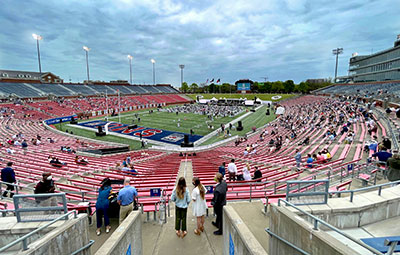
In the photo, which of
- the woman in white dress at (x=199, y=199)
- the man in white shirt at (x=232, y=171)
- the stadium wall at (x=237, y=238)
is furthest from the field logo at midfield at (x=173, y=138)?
the stadium wall at (x=237, y=238)

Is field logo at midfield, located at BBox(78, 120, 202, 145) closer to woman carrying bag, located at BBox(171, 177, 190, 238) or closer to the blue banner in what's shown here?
woman carrying bag, located at BBox(171, 177, 190, 238)

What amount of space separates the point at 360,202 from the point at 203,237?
3737 mm

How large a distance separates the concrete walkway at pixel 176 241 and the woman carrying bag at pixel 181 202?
22cm

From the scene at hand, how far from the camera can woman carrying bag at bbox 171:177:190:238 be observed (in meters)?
5.23

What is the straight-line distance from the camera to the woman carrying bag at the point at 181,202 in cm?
523

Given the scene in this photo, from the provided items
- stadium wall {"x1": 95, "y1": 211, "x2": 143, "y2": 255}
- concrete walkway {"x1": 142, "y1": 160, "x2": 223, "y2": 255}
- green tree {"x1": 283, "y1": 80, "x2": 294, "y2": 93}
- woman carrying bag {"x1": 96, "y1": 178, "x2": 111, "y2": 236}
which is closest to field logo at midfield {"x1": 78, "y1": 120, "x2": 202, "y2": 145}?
concrete walkway {"x1": 142, "y1": 160, "x2": 223, "y2": 255}

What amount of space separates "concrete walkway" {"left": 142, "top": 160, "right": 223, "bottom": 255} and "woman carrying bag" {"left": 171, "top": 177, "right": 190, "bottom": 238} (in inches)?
8.8

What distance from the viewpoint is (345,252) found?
2.60m

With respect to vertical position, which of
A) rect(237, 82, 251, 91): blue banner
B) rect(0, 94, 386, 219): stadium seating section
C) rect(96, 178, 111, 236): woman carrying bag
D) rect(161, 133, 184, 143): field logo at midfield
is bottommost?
rect(161, 133, 184, 143): field logo at midfield

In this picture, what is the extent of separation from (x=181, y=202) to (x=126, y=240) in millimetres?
1547

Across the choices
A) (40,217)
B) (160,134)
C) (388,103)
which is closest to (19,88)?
(160,134)

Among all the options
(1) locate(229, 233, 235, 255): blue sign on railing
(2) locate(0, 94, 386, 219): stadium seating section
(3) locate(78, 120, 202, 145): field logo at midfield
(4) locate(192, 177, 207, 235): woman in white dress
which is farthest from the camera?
(3) locate(78, 120, 202, 145): field logo at midfield

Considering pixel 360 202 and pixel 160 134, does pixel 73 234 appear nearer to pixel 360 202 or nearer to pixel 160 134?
pixel 360 202

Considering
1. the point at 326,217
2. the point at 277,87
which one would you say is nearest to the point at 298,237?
the point at 326,217
